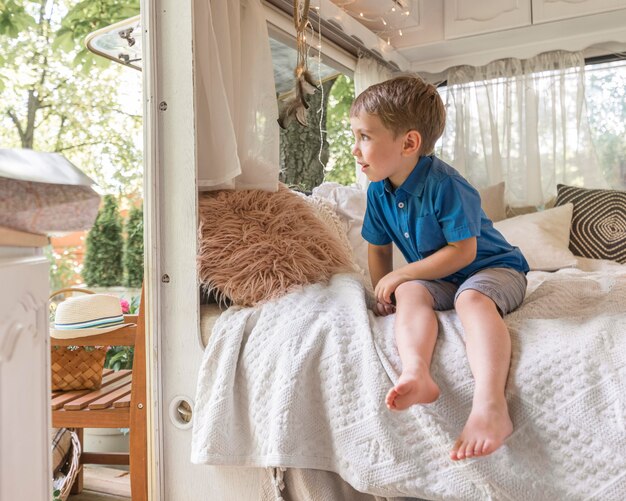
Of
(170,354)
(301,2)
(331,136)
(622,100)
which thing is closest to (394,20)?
(331,136)

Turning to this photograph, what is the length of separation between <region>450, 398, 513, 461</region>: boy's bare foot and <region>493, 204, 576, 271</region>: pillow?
1.34 meters

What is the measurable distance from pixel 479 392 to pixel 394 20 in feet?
7.11

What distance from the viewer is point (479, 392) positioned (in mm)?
1006

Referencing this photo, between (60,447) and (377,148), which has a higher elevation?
(377,148)

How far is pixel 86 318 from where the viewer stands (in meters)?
1.68

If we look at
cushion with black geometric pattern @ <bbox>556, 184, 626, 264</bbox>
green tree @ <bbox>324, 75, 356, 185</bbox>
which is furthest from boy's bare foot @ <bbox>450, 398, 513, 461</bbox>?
green tree @ <bbox>324, 75, 356, 185</bbox>

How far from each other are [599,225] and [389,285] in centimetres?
148

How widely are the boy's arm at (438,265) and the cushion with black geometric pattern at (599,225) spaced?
4.28 ft

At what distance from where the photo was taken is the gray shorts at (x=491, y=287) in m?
1.23

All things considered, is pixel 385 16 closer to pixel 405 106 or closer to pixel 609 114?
pixel 609 114

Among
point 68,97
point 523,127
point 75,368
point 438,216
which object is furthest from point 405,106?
point 68,97

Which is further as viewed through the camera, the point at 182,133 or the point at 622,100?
the point at 622,100

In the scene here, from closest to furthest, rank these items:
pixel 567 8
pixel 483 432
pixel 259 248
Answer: pixel 483 432, pixel 259 248, pixel 567 8

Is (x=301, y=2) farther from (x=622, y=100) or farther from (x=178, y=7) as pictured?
(x=622, y=100)
